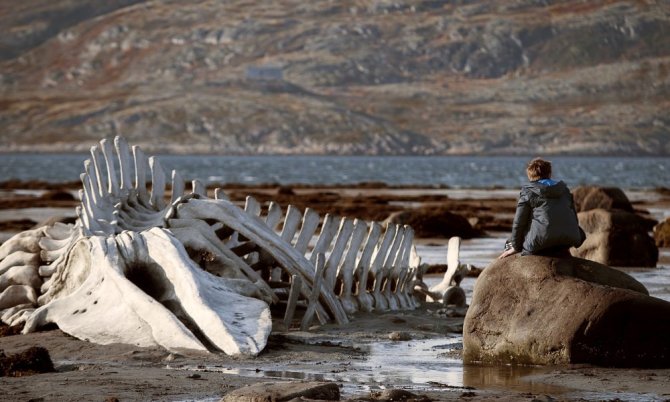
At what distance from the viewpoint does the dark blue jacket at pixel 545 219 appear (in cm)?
1071

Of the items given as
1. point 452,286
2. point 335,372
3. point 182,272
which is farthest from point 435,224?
point 335,372

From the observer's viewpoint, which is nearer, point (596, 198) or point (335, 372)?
point (335, 372)

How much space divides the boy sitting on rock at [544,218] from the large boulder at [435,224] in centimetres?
1832

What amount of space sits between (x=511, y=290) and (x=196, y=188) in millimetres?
3952

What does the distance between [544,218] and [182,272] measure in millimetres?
2855

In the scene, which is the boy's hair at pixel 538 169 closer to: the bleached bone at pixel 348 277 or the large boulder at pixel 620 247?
the bleached bone at pixel 348 277

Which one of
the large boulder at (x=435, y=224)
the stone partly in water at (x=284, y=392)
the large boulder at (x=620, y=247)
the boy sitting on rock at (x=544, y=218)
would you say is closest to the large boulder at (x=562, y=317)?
the boy sitting on rock at (x=544, y=218)

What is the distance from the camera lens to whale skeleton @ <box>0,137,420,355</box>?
34.4 feet

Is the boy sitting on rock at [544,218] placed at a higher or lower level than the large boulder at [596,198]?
lower

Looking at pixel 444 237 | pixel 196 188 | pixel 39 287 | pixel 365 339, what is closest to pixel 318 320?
pixel 365 339

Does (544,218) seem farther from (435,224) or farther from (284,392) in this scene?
(435,224)

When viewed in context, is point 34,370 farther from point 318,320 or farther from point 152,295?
point 318,320

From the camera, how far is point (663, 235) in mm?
27344

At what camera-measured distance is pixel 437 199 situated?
191 feet
